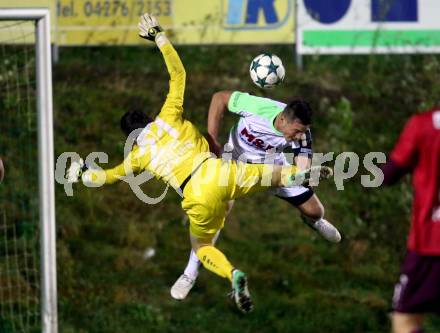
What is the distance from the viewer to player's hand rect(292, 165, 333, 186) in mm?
9195

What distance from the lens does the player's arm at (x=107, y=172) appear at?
31.7ft

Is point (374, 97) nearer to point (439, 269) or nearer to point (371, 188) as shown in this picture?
point (371, 188)

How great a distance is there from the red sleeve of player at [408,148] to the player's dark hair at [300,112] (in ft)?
6.28

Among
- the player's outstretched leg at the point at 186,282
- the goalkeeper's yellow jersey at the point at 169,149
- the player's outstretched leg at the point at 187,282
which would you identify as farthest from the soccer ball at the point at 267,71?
the player's outstretched leg at the point at 186,282

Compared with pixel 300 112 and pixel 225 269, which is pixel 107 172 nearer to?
pixel 225 269

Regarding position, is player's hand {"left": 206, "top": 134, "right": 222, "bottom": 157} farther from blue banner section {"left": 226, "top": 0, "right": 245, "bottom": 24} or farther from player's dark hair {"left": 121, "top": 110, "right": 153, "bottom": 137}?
blue banner section {"left": 226, "top": 0, "right": 245, "bottom": 24}

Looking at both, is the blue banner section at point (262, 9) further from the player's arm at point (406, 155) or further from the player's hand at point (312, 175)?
the player's arm at point (406, 155)

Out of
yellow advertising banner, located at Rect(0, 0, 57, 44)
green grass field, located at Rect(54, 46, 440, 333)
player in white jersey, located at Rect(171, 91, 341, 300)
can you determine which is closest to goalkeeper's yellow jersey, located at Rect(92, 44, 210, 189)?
player in white jersey, located at Rect(171, 91, 341, 300)

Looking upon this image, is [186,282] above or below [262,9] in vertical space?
below

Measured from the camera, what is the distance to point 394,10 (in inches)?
615

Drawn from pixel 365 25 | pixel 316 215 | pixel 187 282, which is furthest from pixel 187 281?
pixel 365 25

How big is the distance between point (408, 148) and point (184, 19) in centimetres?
819

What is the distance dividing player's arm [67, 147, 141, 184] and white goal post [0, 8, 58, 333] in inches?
52.1

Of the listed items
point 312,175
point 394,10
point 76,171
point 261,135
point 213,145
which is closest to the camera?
point 312,175
